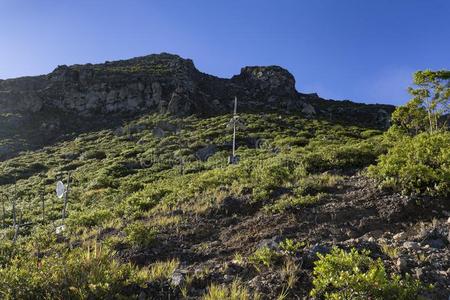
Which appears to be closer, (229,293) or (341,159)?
(229,293)

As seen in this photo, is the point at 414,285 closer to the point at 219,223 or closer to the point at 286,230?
the point at 286,230

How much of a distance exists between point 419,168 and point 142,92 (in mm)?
59446

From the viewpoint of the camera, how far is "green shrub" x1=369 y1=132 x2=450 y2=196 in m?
9.27

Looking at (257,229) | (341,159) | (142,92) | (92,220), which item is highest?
(142,92)

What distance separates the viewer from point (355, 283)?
4.91 meters

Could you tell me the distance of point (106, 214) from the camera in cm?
1266

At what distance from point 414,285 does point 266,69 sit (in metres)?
75.0

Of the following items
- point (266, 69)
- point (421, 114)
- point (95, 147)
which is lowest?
point (95, 147)

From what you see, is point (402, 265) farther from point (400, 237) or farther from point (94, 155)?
point (94, 155)

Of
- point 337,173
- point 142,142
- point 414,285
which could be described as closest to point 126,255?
point 414,285

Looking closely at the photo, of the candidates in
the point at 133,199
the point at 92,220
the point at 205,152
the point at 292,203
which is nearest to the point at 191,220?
the point at 292,203

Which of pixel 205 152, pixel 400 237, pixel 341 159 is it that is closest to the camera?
pixel 400 237

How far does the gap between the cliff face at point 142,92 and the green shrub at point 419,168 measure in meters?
49.0

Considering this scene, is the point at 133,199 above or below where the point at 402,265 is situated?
below
